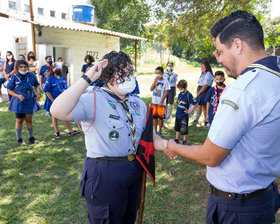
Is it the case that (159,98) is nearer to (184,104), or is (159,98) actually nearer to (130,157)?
(184,104)

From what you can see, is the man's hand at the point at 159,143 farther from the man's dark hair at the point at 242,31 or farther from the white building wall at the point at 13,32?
the white building wall at the point at 13,32

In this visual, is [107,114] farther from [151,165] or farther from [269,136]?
[269,136]

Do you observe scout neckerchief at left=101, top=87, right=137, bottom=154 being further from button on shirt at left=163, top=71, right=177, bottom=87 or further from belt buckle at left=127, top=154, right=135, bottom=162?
button on shirt at left=163, top=71, right=177, bottom=87

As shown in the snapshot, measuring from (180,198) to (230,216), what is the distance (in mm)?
2284

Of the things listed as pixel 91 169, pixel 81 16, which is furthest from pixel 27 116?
pixel 81 16

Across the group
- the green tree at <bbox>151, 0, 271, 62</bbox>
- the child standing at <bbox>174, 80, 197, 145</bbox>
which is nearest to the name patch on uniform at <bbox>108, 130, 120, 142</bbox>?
the child standing at <bbox>174, 80, 197, 145</bbox>

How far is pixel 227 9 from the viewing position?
25.8 ft

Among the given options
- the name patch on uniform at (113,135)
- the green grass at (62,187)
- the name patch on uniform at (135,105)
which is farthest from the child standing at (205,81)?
the name patch on uniform at (113,135)

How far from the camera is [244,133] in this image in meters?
1.46

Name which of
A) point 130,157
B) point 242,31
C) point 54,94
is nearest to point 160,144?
point 130,157

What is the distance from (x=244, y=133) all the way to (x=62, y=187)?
11.5 ft

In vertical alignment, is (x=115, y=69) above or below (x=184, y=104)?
above

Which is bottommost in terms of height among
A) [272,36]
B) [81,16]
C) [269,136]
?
[269,136]

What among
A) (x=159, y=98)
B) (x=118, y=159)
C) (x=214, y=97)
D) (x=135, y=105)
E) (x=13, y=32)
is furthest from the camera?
(x=13, y=32)
